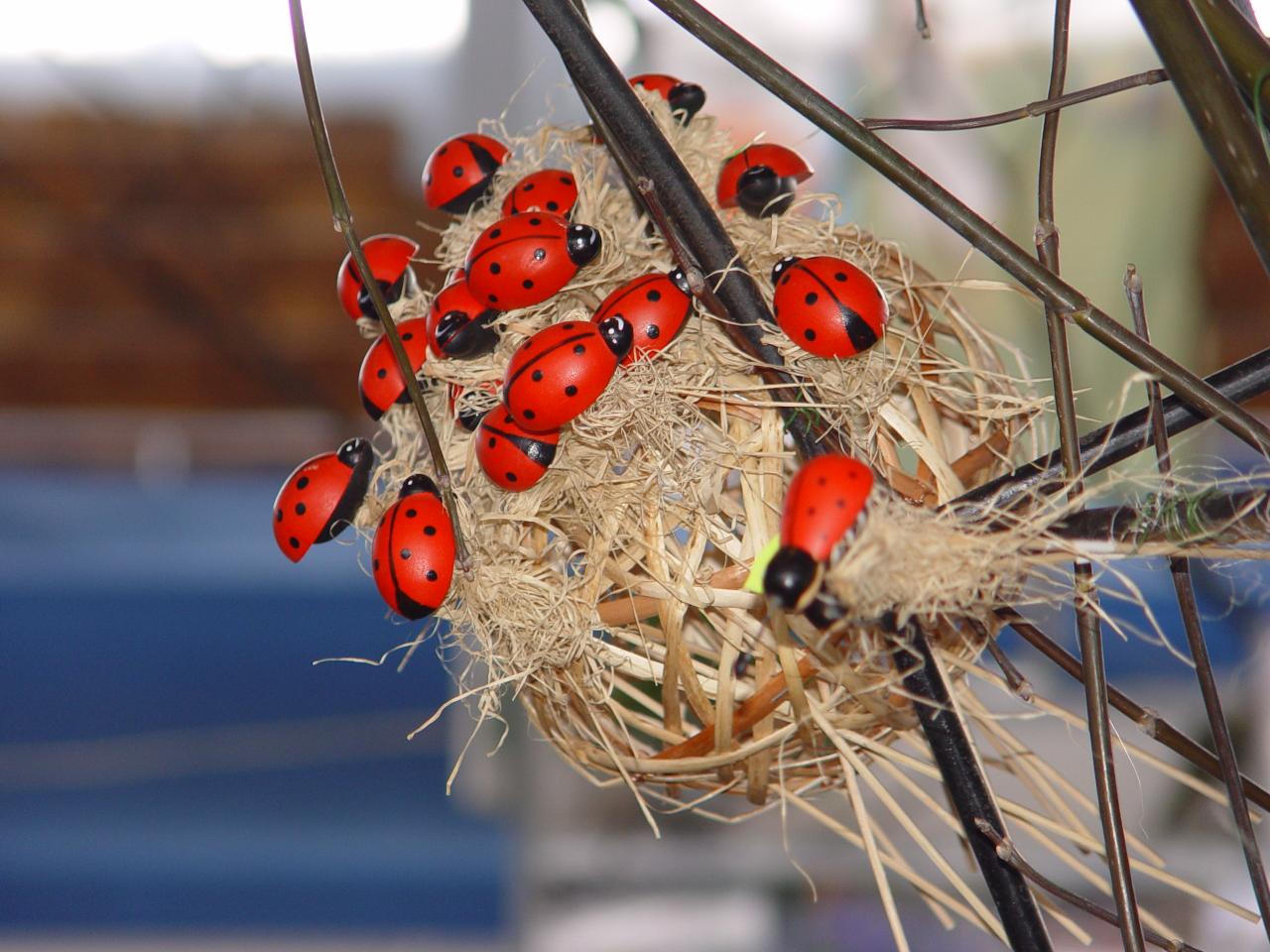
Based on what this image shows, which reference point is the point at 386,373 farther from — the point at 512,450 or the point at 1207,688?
the point at 1207,688

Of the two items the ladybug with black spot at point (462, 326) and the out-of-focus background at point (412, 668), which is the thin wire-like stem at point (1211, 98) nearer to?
the ladybug with black spot at point (462, 326)

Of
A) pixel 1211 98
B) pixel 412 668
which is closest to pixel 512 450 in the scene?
pixel 1211 98

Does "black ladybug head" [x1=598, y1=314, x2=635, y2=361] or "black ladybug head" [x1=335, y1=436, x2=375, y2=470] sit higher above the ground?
"black ladybug head" [x1=335, y1=436, x2=375, y2=470]

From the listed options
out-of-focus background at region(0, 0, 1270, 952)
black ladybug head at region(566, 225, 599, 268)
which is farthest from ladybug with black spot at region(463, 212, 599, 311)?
out-of-focus background at region(0, 0, 1270, 952)

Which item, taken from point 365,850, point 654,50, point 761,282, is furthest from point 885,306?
point 365,850

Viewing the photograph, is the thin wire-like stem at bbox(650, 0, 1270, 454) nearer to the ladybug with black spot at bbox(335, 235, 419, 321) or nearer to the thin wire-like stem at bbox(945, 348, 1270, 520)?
the thin wire-like stem at bbox(945, 348, 1270, 520)

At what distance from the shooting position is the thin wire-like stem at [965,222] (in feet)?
0.66

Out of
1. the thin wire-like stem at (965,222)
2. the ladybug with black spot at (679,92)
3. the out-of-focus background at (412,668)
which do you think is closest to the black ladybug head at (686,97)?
the ladybug with black spot at (679,92)

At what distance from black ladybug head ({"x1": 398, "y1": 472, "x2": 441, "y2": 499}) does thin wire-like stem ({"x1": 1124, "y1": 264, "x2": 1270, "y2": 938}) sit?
15cm

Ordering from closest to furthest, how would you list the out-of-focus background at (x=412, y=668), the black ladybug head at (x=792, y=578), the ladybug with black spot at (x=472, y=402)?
the black ladybug head at (x=792, y=578) → the ladybug with black spot at (x=472, y=402) → the out-of-focus background at (x=412, y=668)

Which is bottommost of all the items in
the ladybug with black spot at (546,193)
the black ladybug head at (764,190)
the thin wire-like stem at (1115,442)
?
the thin wire-like stem at (1115,442)

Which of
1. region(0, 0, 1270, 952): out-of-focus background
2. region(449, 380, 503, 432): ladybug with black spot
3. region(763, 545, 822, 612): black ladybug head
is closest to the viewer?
region(763, 545, 822, 612): black ladybug head

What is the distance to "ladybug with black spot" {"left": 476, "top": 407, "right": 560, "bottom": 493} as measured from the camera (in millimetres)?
257

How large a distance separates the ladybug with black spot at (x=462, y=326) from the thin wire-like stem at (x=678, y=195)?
0.19ft
